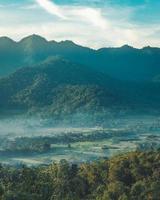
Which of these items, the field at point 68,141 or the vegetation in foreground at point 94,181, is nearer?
the vegetation in foreground at point 94,181

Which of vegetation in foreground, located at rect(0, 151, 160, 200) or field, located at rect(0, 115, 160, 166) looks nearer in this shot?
vegetation in foreground, located at rect(0, 151, 160, 200)

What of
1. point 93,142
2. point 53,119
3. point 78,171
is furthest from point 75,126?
point 78,171

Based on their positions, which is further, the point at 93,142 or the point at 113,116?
the point at 113,116

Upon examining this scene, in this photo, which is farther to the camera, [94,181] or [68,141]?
[68,141]

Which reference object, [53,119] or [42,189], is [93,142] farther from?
[42,189]

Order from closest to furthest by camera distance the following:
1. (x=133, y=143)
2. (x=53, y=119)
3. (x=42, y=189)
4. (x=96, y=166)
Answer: (x=42, y=189), (x=96, y=166), (x=133, y=143), (x=53, y=119)

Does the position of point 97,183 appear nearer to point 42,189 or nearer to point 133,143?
point 42,189

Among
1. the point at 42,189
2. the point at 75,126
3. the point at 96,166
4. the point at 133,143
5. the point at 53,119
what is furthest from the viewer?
the point at 53,119

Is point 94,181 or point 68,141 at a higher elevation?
point 68,141
